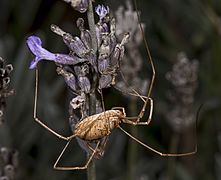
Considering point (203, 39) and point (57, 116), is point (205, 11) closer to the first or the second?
point (203, 39)

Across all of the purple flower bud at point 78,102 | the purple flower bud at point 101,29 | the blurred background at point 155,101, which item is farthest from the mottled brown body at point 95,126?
the blurred background at point 155,101

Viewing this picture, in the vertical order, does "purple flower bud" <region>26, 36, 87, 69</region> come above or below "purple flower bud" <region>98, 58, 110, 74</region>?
above

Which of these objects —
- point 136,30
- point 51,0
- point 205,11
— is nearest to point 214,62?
point 205,11

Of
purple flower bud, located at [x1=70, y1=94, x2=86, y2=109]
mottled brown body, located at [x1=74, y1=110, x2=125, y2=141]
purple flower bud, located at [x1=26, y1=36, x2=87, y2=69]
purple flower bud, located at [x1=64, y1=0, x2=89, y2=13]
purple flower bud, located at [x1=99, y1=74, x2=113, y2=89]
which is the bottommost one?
mottled brown body, located at [x1=74, y1=110, x2=125, y2=141]

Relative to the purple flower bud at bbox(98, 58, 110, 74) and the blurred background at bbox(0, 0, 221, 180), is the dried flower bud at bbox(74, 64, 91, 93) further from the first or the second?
the blurred background at bbox(0, 0, 221, 180)

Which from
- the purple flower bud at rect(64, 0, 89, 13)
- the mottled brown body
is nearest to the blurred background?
the mottled brown body
